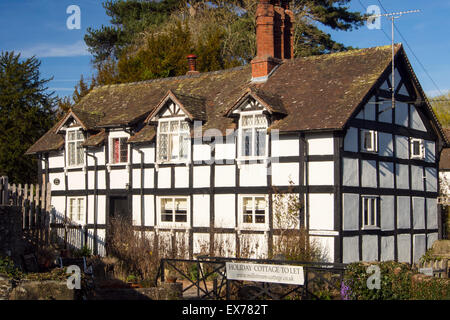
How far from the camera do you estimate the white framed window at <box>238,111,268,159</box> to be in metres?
20.9

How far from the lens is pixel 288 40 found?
25.0 meters

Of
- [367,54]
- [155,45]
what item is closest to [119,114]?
[367,54]

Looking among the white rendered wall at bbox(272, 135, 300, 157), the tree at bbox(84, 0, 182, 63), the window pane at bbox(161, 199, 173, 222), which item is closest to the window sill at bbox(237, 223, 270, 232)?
the white rendered wall at bbox(272, 135, 300, 157)

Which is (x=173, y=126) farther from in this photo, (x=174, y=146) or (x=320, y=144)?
(x=320, y=144)

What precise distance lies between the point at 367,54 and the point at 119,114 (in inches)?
388

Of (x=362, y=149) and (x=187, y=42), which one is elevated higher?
(x=187, y=42)

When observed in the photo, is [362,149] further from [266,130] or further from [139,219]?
[139,219]

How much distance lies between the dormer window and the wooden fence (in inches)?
253

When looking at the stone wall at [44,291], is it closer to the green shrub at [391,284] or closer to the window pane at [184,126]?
the green shrub at [391,284]

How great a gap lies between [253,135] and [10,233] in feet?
30.1

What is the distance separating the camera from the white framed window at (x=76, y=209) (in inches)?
1001

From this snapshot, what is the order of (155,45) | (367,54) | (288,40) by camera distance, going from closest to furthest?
(367,54)
(288,40)
(155,45)

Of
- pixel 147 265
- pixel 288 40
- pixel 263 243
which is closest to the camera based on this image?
pixel 147 265

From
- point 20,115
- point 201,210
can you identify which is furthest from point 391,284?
point 20,115
